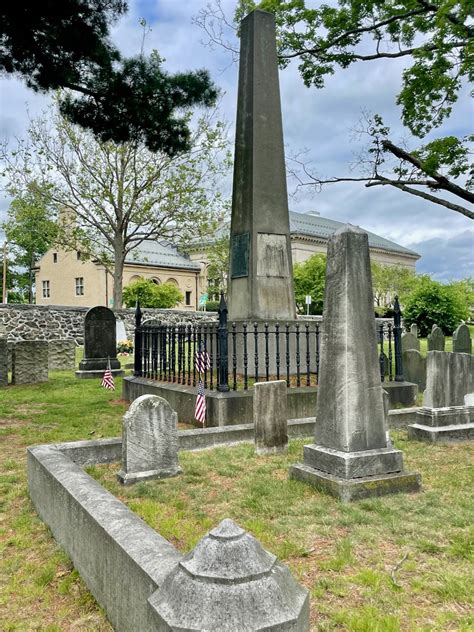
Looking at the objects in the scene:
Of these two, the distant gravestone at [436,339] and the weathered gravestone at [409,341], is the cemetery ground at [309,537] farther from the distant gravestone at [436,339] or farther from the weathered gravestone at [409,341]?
the distant gravestone at [436,339]

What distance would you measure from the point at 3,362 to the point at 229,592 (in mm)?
11527

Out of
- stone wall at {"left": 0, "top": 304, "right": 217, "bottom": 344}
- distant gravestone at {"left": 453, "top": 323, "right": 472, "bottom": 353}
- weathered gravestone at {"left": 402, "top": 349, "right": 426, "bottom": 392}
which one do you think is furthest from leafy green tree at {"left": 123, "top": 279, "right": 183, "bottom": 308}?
weathered gravestone at {"left": 402, "top": 349, "right": 426, "bottom": 392}

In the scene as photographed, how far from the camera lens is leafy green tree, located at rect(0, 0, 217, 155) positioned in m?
7.39

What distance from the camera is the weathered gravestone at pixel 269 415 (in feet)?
18.0

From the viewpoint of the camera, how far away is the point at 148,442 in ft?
15.2

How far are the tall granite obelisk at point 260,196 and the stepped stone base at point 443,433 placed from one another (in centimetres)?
322

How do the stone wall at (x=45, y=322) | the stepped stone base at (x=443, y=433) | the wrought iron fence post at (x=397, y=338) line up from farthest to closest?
the stone wall at (x=45, y=322) < the wrought iron fence post at (x=397, y=338) < the stepped stone base at (x=443, y=433)

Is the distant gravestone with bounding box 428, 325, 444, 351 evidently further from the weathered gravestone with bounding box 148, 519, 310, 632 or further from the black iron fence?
the weathered gravestone with bounding box 148, 519, 310, 632

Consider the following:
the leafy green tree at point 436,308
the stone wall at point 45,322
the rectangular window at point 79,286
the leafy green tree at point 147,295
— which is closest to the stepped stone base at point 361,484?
the stone wall at point 45,322

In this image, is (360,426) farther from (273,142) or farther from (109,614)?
(273,142)

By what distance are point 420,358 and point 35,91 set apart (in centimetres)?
858

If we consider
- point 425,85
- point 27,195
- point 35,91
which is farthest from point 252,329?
point 27,195

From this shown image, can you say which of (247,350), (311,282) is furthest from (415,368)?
(311,282)

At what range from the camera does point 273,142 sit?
9.08 metres
